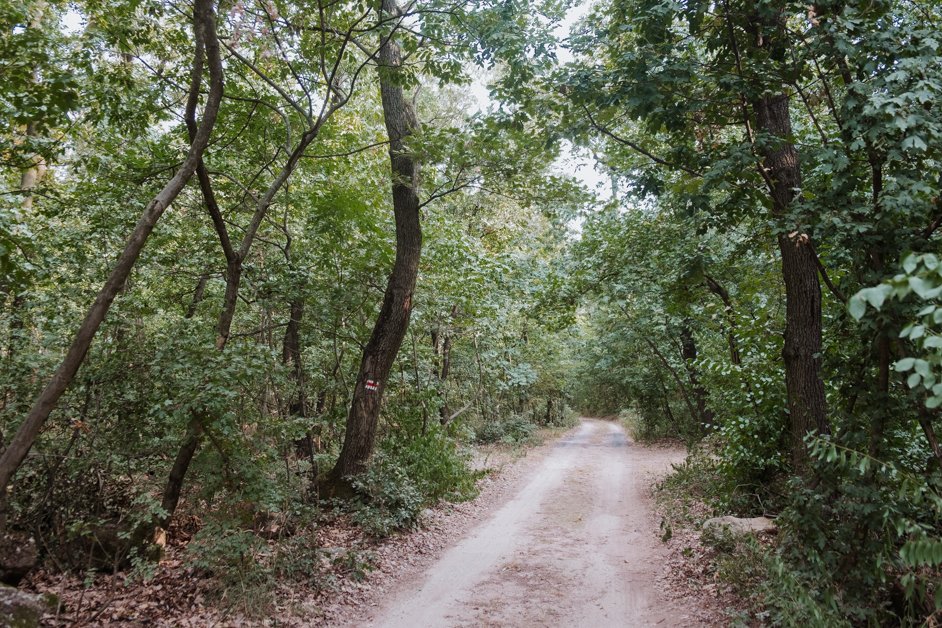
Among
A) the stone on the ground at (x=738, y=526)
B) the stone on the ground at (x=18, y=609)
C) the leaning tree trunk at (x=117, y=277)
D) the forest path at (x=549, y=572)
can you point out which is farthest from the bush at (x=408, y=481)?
the leaning tree trunk at (x=117, y=277)

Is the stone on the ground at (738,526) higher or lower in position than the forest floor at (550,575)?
higher

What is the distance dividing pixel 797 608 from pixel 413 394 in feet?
24.0

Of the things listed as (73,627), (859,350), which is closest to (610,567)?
(859,350)

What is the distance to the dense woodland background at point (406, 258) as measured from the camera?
3.96m

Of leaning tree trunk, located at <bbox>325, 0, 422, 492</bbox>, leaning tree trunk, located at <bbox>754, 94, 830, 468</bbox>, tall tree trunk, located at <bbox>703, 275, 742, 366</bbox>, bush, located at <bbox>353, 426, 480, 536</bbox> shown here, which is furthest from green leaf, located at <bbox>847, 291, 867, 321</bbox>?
leaning tree trunk, located at <bbox>325, 0, 422, 492</bbox>

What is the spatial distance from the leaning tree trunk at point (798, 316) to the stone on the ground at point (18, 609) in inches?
276

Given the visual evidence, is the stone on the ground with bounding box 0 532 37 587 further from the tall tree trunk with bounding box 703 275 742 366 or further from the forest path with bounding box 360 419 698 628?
the tall tree trunk with bounding box 703 275 742 366

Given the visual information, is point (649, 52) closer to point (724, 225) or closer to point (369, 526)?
point (724, 225)

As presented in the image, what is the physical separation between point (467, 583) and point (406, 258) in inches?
196

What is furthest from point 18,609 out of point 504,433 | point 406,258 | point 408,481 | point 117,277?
point 504,433

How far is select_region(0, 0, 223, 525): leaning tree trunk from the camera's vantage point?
12.3 ft

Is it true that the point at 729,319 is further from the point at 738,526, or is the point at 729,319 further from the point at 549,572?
the point at 549,572

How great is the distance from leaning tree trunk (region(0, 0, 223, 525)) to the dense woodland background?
0.02 meters

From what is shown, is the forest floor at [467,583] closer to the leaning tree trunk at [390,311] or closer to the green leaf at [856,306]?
the leaning tree trunk at [390,311]
